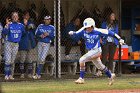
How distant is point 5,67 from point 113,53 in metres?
4.11

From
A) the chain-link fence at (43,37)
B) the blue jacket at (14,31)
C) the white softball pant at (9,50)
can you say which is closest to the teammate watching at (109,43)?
the chain-link fence at (43,37)

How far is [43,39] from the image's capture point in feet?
56.8

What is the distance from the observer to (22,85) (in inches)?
612

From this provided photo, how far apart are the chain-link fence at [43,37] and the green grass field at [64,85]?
0.89 metres

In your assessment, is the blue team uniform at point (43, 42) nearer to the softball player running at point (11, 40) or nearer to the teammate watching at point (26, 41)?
the teammate watching at point (26, 41)

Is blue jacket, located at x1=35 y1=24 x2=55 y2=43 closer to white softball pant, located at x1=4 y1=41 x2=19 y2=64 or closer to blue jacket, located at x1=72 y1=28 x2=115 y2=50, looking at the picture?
white softball pant, located at x1=4 y1=41 x2=19 y2=64

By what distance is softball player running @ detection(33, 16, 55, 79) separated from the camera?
17.2 m

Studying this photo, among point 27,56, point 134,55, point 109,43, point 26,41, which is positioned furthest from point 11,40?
point 134,55

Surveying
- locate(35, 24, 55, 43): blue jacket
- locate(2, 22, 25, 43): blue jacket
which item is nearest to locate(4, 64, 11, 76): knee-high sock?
locate(2, 22, 25, 43): blue jacket

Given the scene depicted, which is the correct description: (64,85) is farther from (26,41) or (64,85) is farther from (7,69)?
(26,41)

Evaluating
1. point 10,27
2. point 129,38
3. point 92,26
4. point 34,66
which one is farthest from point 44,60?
point 129,38

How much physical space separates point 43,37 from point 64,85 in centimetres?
240

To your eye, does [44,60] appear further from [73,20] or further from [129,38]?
[129,38]

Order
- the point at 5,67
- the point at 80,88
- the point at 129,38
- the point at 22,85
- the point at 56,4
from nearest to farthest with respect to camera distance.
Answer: the point at 80,88, the point at 22,85, the point at 5,67, the point at 56,4, the point at 129,38
